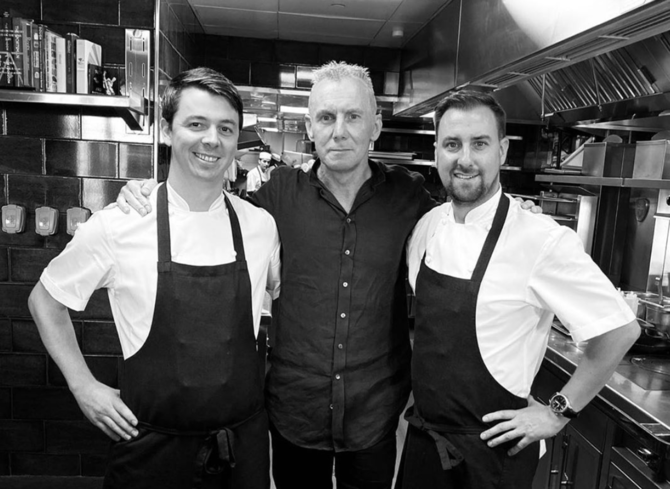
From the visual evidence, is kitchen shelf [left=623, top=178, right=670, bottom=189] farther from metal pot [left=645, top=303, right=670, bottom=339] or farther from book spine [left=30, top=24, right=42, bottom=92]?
book spine [left=30, top=24, right=42, bottom=92]

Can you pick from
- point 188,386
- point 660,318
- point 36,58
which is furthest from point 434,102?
point 188,386

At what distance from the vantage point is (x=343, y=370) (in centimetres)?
179

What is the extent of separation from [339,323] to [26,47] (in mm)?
1790

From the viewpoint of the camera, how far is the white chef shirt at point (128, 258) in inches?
63.6

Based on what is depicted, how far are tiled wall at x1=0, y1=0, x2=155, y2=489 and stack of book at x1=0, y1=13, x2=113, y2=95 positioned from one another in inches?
9.6

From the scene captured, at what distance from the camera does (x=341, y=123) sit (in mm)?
1836

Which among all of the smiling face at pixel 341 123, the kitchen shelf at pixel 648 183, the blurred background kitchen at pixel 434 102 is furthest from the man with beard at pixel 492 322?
the kitchen shelf at pixel 648 183

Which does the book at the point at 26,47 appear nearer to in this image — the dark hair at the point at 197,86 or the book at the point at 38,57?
the book at the point at 38,57

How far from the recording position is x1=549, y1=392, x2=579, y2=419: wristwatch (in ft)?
5.25

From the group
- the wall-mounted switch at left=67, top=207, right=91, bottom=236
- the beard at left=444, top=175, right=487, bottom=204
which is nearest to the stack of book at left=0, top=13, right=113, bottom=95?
the wall-mounted switch at left=67, top=207, right=91, bottom=236

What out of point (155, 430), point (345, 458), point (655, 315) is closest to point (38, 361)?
point (155, 430)

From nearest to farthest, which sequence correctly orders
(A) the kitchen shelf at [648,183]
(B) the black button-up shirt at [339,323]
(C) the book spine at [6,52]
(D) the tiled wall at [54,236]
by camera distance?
1. (B) the black button-up shirt at [339,323]
2. (C) the book spine at [6,52]
3. (A) the kitchen shelf at [648,183]
4. (D) the tiled wall at [54,236]

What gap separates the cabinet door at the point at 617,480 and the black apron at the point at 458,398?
503 mm

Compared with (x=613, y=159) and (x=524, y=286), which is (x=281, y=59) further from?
(x=524, y=286)
